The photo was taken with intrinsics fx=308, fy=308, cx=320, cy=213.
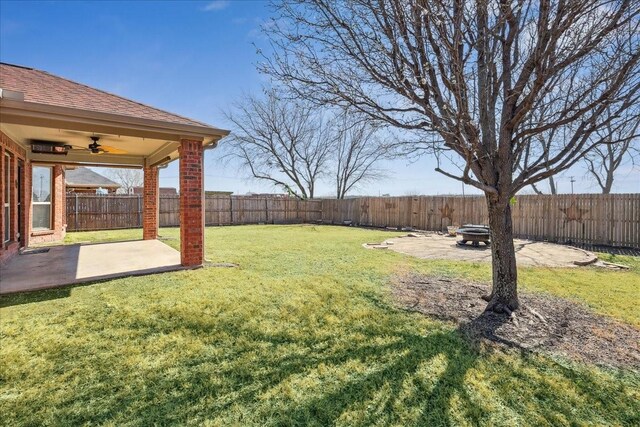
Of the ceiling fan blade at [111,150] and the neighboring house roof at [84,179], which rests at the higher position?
the neighboring house roof at [84,179]

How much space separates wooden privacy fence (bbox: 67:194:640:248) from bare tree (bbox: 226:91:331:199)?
23.4ft

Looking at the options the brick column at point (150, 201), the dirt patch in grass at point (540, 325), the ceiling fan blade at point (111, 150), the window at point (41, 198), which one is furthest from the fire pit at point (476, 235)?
the window at point (41, 198)

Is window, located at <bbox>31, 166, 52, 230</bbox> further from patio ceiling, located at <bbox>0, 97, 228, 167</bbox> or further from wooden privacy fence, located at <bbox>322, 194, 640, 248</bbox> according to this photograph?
wooden privacy fence, located at <bbox>322, 194, 640, 248</bbox>

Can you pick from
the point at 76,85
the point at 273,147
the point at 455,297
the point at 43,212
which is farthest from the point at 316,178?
the point at 455,297

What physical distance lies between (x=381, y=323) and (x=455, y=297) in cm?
160

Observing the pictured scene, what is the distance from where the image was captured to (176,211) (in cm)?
1734

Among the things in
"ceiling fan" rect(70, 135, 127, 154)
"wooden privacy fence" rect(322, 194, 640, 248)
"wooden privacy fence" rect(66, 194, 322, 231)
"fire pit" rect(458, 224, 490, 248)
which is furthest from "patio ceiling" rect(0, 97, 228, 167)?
"wooden privacy fence" rect(322, 194, 640, 248)

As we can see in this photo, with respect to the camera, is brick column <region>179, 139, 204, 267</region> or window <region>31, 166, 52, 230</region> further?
window <region>31, 166, 52, 230</region>

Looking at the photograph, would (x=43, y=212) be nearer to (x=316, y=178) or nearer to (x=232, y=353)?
(x=232, y=353)

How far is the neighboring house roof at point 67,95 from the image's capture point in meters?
4.76

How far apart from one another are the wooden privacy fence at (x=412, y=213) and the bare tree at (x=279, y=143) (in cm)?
714

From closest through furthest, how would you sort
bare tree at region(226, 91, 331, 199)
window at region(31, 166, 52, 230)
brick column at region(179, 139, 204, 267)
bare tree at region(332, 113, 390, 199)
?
brick column at region(179, 139, 204, 267), window at region(31, 166, 52, 230), bare tree at region(226, 91, 331, 199), bare tree at region(332, 113, 390, 199)

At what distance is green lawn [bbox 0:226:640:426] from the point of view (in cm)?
203

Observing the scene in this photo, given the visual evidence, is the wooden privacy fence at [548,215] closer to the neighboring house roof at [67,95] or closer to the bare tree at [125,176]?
the neighboring house roof at [67,95]
